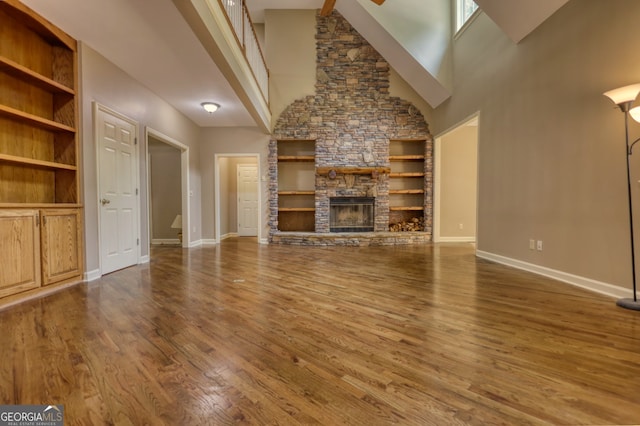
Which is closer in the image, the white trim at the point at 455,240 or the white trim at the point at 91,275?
the white trim at the point at 91,275

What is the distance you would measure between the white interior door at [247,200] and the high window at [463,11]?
19.1ft

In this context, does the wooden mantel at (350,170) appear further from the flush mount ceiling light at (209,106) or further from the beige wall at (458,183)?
the flush mount ceiling light at (209,106)

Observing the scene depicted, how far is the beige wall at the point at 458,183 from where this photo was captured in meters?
6.44

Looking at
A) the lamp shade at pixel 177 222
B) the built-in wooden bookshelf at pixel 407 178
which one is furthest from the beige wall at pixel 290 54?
the lamp shade at pixel 177 222

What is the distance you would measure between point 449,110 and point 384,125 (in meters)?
1.41

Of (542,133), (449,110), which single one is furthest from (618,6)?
(449,110)

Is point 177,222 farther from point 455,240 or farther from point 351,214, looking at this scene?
point 455,240

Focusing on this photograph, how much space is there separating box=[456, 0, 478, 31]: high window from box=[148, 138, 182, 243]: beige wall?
6.23 meters

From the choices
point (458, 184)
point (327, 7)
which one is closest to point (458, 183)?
point (458, 184)

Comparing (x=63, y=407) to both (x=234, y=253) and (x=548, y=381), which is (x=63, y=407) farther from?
(x=234, y=253)

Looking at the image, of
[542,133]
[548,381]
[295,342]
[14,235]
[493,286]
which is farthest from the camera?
[542,133]

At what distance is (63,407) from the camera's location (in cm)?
113

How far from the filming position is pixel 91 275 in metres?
3.18
